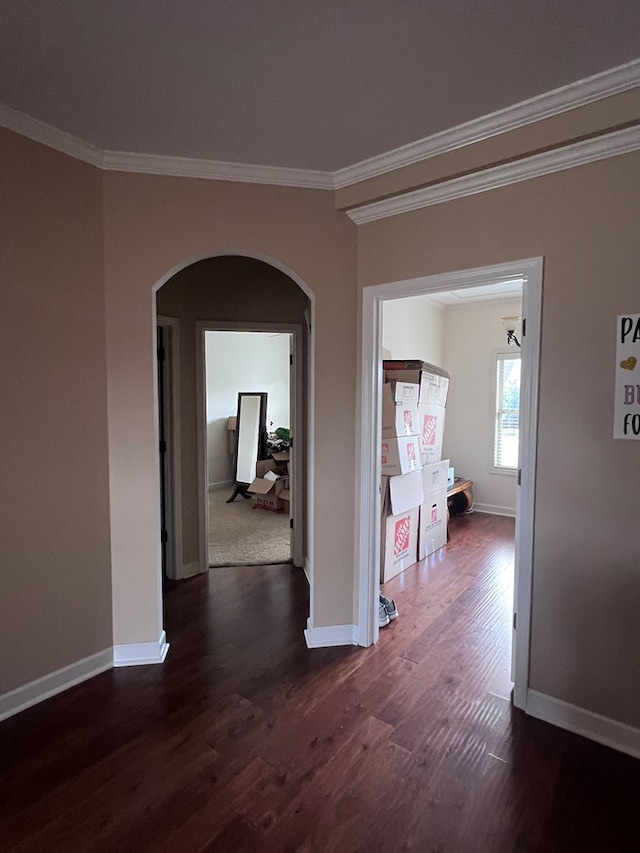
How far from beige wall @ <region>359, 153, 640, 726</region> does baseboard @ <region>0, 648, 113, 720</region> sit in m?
2.20

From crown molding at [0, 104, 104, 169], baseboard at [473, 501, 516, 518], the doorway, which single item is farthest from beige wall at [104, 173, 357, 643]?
baseboard at [473, 501, 516, 518]

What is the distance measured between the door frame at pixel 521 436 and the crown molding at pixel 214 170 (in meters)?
0.67

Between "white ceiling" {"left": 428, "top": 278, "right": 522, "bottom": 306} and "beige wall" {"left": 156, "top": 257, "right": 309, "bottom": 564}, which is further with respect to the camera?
"white ceiling" {"left": 428, "top": 278, "right": 522, "bottom": 306}

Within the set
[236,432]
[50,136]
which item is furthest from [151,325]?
[236,432]

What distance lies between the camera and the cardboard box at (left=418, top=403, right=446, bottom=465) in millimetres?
4141

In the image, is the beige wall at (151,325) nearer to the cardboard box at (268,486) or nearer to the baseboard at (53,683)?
the baseboard at (53,683)

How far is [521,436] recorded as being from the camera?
2195 millimetres

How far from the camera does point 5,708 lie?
213 cm

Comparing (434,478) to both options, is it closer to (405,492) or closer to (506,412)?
(405,492)

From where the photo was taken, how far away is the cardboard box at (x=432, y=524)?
164 inches

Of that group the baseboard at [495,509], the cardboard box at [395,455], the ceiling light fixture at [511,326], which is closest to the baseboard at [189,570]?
the cardboard box at [395,455]

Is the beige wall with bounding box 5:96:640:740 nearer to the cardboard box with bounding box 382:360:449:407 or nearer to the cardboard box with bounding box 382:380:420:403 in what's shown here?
the cardboard box with bounding box 382:380:420:403

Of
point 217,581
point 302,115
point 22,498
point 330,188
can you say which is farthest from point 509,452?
point 22,498

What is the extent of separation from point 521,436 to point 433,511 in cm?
229
